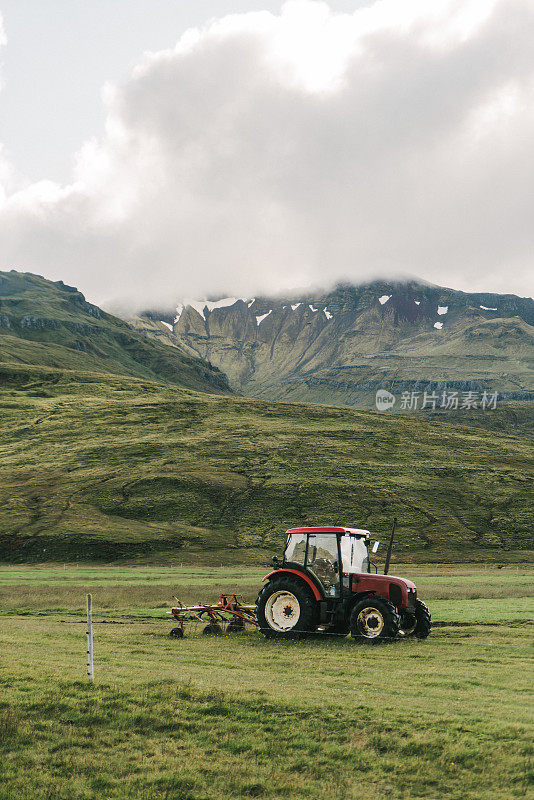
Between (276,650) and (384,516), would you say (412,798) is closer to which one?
(276,650)

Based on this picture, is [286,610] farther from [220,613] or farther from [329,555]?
[220,613]

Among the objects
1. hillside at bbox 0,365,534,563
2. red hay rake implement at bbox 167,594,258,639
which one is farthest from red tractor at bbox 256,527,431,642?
hillside at bbox 0,365,534,563

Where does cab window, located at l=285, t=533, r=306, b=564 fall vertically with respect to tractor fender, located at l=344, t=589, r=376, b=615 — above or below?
above

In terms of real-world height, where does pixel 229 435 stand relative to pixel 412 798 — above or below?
above

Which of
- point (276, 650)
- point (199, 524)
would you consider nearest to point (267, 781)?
point (276, 650)

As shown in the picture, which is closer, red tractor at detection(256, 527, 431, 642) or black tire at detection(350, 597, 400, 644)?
black tire at detection(350, 597, 400, 644)

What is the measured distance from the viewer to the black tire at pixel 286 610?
60.0ft

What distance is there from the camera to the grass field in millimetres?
8297

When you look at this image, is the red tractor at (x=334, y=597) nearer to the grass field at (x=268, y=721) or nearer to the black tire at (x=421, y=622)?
the black tire at (x=421, y=622)

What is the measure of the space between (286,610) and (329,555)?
2.21 meters

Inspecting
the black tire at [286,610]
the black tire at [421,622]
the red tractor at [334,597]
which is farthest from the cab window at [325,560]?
the black tire at [421,622]

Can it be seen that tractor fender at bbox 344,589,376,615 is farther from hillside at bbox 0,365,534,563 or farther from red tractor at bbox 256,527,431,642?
hillside at bbox 0,365,534,563

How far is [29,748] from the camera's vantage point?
30.8 feet

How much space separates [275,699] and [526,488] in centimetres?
9090
